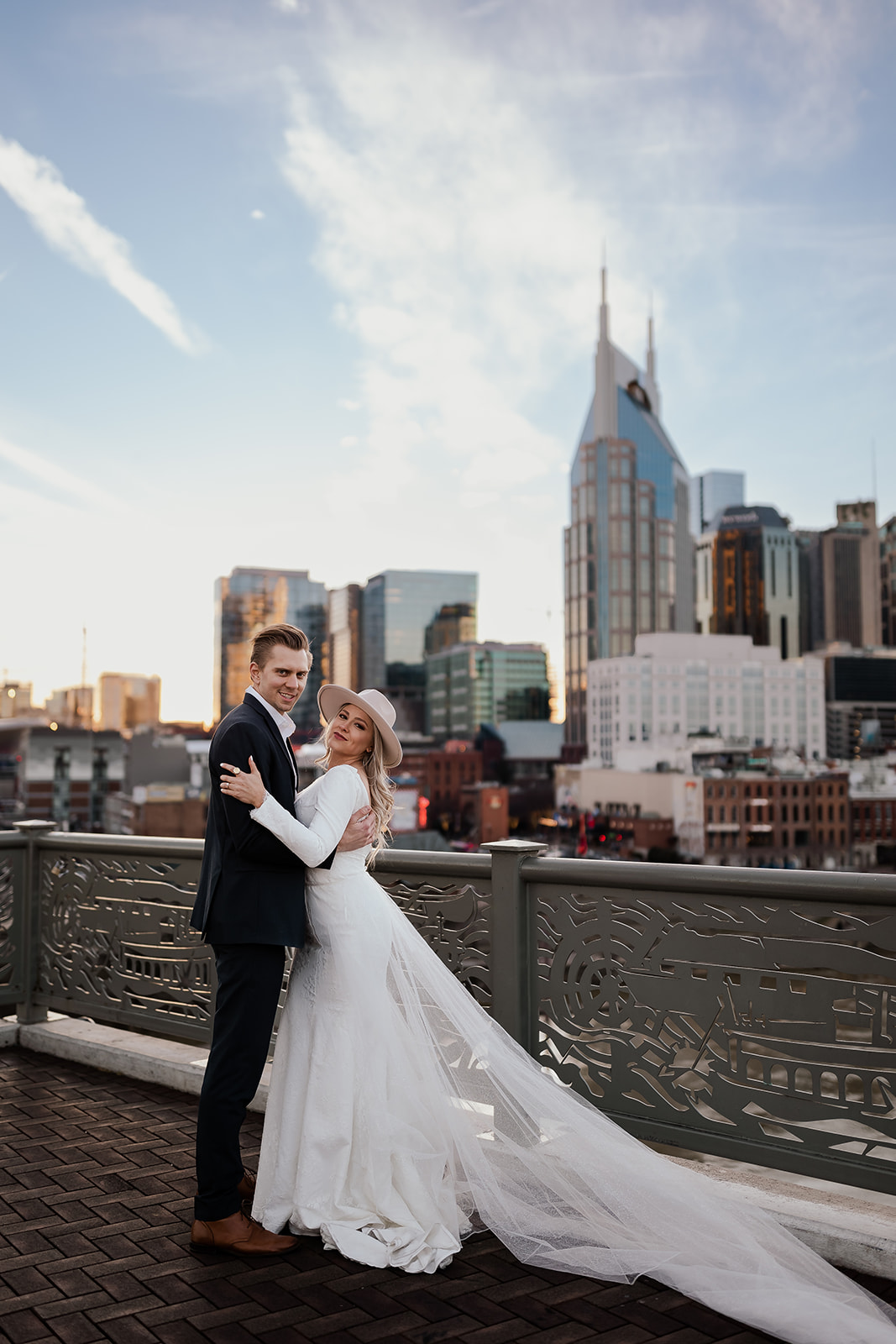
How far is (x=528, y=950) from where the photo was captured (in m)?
3.83

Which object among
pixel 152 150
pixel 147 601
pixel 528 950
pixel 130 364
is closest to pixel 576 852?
pixel 147 601

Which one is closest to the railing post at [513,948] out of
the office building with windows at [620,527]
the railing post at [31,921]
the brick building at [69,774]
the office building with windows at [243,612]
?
the railing post at [31,921]

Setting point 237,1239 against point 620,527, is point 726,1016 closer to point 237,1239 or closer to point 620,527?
point 237,1239

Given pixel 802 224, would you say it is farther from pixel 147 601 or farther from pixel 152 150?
pixel 152 150

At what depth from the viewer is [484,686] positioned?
16538cm

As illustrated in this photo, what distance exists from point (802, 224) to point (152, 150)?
105601mm

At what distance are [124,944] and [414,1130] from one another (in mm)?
2720

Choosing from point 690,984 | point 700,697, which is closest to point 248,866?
point 690,984

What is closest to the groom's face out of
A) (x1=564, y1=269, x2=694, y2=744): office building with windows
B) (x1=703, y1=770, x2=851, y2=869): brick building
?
(x1=703, y1=770, x2=851, y2=869): brick building

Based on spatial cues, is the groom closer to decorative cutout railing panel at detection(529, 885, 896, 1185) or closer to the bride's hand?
the bride's hand

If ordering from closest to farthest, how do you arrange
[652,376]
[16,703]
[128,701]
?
[16,703]
[128,701]
[652,376]

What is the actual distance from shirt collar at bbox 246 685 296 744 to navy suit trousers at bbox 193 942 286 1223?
0.67m

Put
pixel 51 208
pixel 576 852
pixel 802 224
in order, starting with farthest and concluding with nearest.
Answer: pixel 802 224 < pixel 576 852 < pixel 51 208

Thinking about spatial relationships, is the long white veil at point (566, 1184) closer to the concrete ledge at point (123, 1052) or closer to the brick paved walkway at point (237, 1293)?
the brick paved walkway at point (237, 1293)
